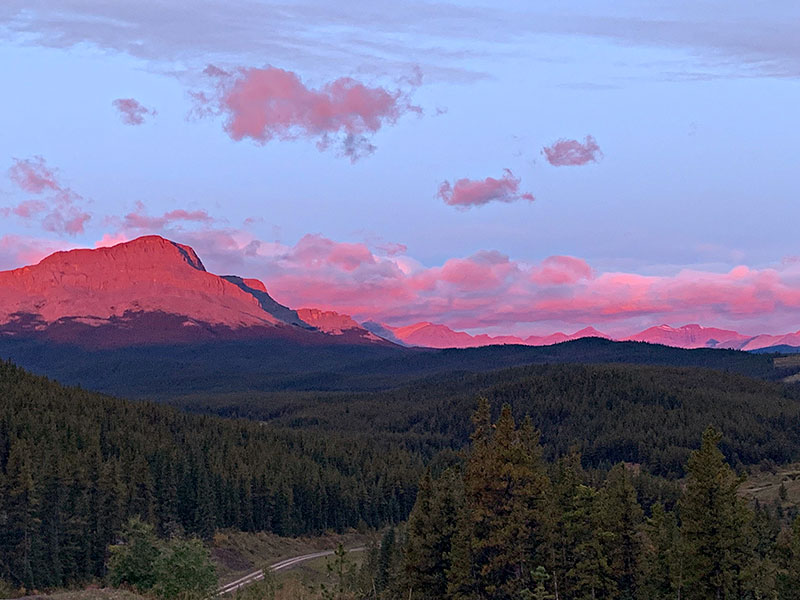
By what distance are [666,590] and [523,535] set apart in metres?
10.9

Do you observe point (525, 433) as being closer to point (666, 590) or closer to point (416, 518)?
point (416, 518)

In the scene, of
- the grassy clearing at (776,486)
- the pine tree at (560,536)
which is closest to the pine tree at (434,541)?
the pine tree at (560,536)

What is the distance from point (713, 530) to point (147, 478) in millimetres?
81410

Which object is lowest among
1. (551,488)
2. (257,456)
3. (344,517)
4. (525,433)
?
(344,517)

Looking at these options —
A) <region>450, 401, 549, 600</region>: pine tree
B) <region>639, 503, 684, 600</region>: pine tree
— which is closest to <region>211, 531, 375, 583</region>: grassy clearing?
<region>639, 503, 684, 600</region>: pine tree

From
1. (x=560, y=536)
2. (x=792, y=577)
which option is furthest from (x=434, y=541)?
(x=792, y=577)

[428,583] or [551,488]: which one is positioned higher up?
[551,488]

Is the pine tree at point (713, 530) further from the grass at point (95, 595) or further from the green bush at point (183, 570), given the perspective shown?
the grass at point (95, 595)

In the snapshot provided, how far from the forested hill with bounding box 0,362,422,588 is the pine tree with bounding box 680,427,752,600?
5533 centimetres

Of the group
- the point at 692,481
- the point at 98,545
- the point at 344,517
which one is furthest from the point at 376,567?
the point at 344,517

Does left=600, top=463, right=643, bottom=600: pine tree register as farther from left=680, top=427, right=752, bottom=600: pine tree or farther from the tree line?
left=680, top=427, right=752, bottom=600: pine tree

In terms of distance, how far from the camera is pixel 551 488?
47531 millimetres

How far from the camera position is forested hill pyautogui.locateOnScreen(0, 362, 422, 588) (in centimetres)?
8719

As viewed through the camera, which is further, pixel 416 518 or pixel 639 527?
pixel 639 527
